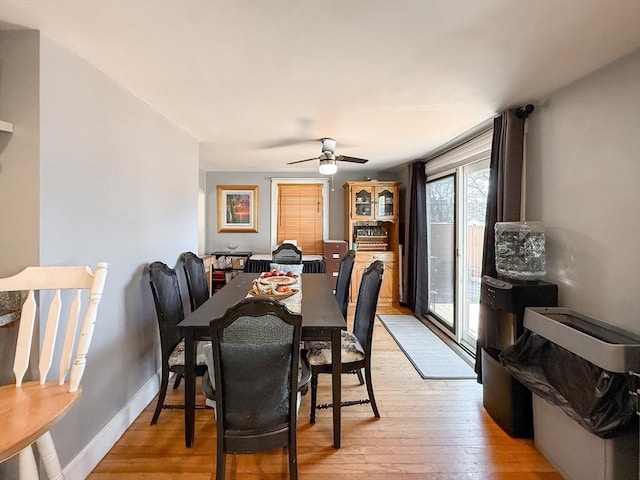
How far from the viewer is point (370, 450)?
200 centimetres

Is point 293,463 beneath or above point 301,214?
beneath

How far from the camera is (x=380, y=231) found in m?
5.67

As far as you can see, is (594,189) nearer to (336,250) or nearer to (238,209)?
(336,250)

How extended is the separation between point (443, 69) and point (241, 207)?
4.31 meters

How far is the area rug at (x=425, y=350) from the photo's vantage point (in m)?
3.04

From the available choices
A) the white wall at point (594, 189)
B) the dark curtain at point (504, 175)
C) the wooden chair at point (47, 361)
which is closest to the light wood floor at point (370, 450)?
the dark curtain at point (504, 175)

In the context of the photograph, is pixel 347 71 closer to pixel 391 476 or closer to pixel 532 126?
pixel 532 126

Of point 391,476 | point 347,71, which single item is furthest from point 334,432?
point 347,71

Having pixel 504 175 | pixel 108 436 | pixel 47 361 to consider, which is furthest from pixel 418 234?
pixel 47 361

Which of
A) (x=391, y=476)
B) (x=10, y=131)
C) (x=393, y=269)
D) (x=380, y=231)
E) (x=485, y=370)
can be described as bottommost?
(x=391, y=476)

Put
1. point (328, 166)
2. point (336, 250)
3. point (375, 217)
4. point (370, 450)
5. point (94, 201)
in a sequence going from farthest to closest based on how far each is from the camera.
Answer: point (375, 217), point (336, 250), point (328, 166), point (370, 450), point (94, 201)

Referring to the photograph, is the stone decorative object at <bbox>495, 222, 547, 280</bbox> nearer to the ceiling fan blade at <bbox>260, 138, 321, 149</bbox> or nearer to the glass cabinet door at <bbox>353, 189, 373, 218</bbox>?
the ceiling fan blade at <bbox>260, 138, 321, 149</bbox>

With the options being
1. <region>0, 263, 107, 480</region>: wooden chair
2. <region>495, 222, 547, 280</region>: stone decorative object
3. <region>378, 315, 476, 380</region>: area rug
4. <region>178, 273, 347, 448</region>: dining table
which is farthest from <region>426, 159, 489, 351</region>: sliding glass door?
<region>0, 263, 107, 480</region>: wooden chair

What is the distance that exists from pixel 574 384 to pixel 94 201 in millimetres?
2854
